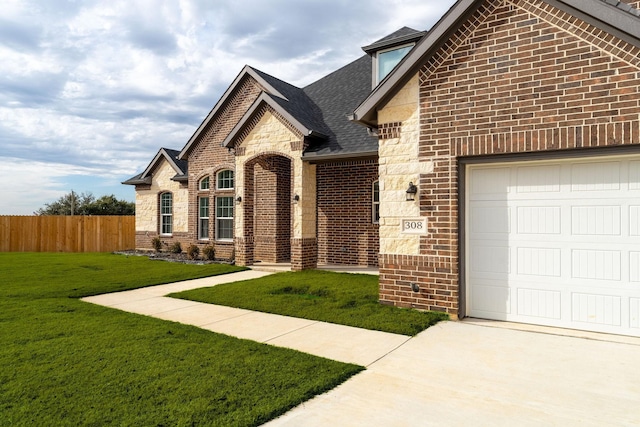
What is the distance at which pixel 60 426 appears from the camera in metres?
3.24

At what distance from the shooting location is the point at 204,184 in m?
17.6

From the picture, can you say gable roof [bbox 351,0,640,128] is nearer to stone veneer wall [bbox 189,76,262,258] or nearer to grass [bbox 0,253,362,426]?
grass [bbox 0,253,362,426]

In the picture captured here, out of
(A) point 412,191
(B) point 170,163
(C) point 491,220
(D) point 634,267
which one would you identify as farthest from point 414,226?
(B) point 170,163

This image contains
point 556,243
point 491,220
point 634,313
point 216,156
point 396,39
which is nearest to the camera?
point 634,313

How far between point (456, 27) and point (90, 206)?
45.0 m

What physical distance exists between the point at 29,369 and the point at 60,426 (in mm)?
1676

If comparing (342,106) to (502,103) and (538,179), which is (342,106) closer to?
(502,103)

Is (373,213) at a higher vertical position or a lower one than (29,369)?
higher

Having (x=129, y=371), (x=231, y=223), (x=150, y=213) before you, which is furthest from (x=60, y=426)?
(x=150, y=213)

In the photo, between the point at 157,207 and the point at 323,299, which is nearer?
the point at 323,299

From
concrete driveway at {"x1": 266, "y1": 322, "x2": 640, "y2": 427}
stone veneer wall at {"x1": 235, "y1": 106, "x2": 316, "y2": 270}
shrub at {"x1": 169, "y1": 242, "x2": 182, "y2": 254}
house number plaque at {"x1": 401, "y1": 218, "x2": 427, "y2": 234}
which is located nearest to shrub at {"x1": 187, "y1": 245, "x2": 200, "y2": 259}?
shrub at {"x1": 169, "y1": 242, "x2": 182, "y2": 254}

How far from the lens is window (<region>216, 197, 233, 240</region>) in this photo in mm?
16625

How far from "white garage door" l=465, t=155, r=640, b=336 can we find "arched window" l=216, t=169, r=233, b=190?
11677 mm

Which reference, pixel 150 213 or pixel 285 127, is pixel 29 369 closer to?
pixel 285 127
